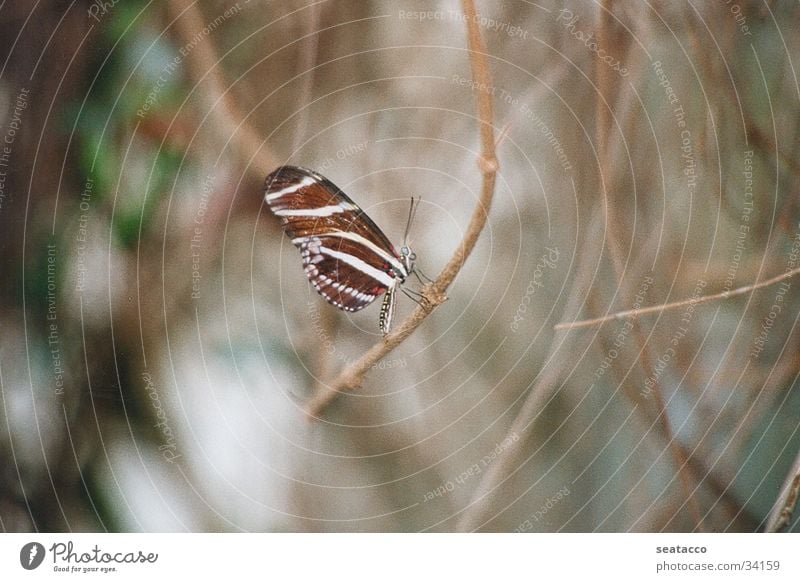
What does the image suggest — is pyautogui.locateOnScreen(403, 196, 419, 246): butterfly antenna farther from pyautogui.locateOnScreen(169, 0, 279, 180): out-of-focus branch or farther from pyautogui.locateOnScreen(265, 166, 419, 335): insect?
pyautogui.locateOnScreen(169, 0, 279, 180): out-of-focus branch

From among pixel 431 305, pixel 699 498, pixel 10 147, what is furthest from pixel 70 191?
pixel 699 498

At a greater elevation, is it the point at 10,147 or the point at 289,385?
the point at 10,147

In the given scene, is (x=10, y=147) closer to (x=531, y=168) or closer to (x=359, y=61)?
(x=359, y=61)

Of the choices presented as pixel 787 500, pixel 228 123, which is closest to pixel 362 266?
pixel 228 123

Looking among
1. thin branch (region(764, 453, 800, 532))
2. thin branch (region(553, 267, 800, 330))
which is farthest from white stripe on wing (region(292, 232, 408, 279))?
thin branch (region(764, 453, 800, 532))

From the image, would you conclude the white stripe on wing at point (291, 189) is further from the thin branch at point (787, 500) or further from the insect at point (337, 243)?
the thin branch at point (787, 500)
